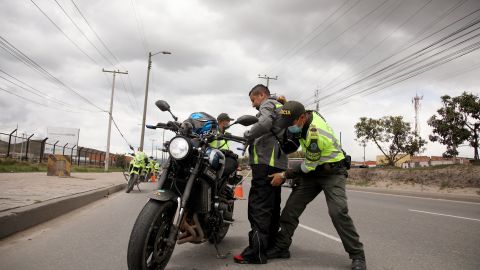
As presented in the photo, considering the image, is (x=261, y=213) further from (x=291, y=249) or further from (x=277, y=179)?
(x=291, y=249)

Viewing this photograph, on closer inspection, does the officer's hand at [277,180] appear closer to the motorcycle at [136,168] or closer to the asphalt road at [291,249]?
the asphalt road at [291,249]

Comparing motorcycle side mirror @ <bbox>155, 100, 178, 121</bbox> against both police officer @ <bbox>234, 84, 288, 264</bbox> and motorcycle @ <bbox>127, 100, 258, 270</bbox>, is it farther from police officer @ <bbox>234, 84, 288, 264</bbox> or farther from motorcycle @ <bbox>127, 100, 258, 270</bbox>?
police officer @ <bbox>234, 84, 288, 264</bbox>

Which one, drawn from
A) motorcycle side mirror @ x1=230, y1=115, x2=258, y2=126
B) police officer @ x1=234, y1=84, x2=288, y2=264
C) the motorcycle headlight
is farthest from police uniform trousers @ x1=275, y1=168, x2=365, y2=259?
the motorcycle headlight

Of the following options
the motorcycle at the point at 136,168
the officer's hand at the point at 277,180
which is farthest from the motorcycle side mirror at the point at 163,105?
the motorcycle at the point at 136,168

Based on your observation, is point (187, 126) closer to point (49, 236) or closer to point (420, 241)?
point (49, 236)

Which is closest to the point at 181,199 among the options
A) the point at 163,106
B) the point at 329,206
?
the point at 163,106

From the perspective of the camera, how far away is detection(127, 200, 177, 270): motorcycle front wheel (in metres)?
3.01

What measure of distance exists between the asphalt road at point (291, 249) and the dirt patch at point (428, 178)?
45.6 ft

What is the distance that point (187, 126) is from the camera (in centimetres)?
371

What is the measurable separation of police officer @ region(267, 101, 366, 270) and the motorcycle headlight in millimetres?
1149

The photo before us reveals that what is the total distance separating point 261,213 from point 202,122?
1173 millimetres

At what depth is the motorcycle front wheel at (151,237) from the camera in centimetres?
301

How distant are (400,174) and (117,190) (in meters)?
18.9

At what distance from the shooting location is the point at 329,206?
402 cm
